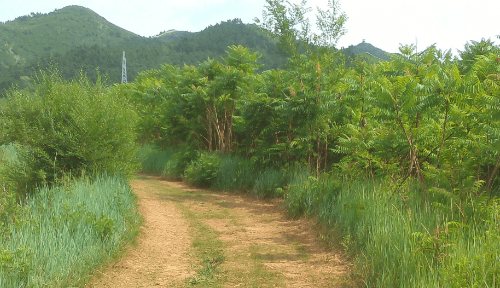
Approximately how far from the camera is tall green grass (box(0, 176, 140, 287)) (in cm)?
450

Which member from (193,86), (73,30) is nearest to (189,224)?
(193,86)

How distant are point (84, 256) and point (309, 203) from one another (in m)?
4.37

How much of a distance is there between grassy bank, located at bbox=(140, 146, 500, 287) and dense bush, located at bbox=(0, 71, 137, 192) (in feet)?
13.9

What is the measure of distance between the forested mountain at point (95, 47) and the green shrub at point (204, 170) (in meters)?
31.4

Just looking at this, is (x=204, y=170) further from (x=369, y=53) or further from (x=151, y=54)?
Result: (x=151, y=54)

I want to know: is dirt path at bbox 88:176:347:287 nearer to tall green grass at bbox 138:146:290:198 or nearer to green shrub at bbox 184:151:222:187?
tall green grass at bbox 138:146:290:198

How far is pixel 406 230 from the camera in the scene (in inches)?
188

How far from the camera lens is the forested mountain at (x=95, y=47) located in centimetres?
7569

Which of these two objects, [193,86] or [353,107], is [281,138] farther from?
[193,86]

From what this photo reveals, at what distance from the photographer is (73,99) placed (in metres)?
9.88

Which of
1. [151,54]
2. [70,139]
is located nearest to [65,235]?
[70,139]

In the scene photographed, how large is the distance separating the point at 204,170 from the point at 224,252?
6814mm

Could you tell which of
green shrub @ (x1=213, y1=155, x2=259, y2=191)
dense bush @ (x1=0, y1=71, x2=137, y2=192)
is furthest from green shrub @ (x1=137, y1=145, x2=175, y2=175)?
dense bush @ (x1=0, y1=71, x2=137, y2=192)

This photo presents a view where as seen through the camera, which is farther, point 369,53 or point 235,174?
point 369,53
